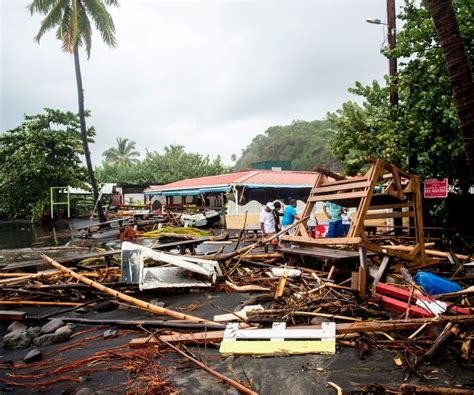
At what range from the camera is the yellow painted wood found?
12.8 feet

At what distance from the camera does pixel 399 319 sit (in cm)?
436

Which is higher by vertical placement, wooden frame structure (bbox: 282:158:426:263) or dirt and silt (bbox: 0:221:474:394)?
wooden frame structure (bbox: 282:158:426:263)

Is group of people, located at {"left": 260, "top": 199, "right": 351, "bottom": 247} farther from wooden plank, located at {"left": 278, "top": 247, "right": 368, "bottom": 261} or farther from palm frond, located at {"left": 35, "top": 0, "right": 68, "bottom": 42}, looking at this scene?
palm frond, located at {"left": 35, "top": 0, "right": 68, "bottom": 42}

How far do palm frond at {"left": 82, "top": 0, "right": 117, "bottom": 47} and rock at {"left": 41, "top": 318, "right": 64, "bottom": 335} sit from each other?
68.0 feet

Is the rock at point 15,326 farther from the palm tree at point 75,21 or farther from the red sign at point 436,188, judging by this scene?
the palm tree at point 75,21

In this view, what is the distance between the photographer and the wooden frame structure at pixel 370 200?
5.76 m

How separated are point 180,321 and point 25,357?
1.90 meters

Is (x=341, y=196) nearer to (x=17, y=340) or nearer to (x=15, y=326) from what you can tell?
(x=17, y=340)

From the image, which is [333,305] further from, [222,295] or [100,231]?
[100,231]

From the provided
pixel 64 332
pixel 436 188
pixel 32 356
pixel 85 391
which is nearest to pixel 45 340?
pixel 64 332

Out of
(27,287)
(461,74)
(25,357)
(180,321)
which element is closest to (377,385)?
(180,321)

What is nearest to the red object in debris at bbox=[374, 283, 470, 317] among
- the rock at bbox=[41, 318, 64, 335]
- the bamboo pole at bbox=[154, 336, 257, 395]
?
the bamboo pole at bbox=[154, 336, 257, 395]

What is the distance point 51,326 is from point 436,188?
9.99 metres

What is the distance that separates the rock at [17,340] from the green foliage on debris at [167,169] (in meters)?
37.4
